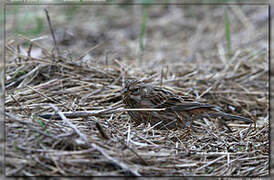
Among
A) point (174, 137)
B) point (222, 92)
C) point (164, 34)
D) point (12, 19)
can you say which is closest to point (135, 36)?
point (164, 34)

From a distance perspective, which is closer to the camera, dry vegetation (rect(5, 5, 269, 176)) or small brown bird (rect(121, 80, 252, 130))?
dry vegetation (rect(5, 5, 269, 176))

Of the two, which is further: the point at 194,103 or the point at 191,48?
the point at 191,48

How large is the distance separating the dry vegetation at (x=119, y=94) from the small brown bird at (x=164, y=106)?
0.17 metres

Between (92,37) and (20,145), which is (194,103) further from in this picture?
(92,37)

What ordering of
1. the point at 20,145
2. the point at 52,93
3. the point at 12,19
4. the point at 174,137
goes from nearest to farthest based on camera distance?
the point at 20,145 < the point at 174,137 < the point at 52,93 < the point at 12,19

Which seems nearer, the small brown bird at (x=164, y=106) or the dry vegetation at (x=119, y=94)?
the dry vegetation at (x=119, y=94)

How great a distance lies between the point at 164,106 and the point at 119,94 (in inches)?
31.7

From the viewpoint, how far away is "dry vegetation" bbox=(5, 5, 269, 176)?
2510mm

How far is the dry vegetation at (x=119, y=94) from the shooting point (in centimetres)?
251

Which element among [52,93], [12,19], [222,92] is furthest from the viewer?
[12,19]

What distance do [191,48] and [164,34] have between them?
116cm

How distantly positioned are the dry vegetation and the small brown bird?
0.55 ft

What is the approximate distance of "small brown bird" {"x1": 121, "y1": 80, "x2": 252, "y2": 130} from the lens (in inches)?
138

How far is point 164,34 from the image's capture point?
827 centimetres
